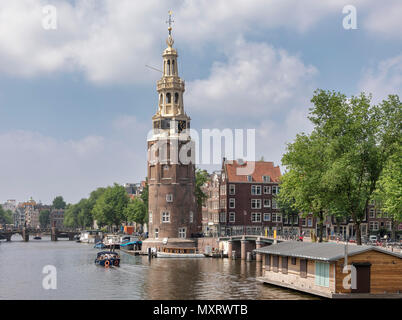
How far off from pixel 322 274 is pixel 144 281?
21311 mm

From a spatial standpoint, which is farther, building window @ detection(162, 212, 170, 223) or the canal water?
building window @ detection(162, 212, 170, 223)

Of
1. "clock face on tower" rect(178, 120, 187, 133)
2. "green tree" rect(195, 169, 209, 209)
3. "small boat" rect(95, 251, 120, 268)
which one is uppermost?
"clock face on tower" rect(178, 120, 187, 133)

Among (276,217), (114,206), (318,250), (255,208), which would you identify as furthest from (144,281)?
(114,206)

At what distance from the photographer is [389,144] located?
182ft

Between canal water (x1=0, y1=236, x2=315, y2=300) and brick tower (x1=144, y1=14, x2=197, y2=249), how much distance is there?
53.0 ft

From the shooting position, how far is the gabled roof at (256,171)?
363ft

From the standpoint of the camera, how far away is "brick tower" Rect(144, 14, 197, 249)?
317 feet

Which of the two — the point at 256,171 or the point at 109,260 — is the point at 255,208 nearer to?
the point at 256,171

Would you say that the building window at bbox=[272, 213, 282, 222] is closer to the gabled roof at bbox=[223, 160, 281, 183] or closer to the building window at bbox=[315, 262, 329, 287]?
the gabled roof at bbox=[223, 160, 281, 183]

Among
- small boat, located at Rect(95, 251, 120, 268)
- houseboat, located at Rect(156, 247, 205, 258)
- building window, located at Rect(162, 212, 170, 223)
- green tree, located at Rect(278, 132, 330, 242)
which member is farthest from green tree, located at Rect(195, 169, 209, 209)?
green tree, located at Rect(278, 132, 330, 242)

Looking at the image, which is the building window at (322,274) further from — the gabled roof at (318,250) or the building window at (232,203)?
the building window at (232,203)

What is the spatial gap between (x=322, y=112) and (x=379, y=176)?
29.2 feet
